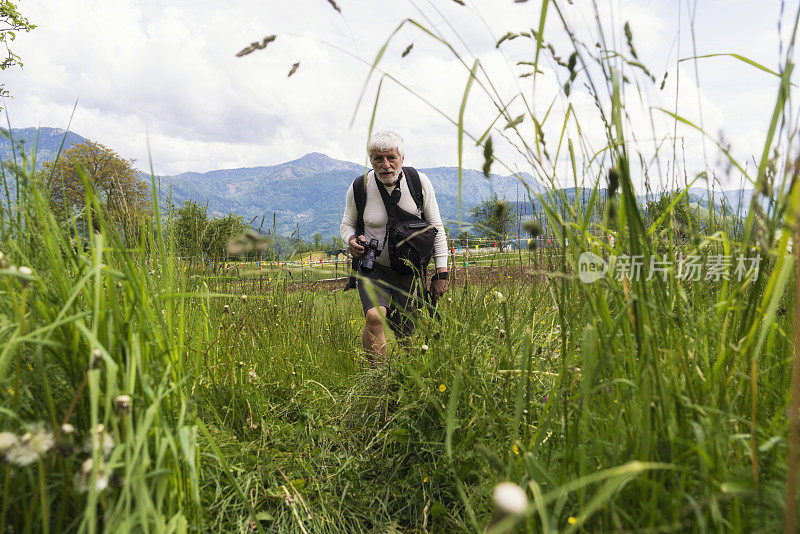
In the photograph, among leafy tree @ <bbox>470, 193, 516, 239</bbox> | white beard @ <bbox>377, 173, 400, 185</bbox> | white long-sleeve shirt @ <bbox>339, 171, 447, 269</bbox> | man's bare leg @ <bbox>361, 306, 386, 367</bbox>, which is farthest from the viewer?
white long-sleeve shirt @ <bbox>339, 171, 447, 269</bbox>

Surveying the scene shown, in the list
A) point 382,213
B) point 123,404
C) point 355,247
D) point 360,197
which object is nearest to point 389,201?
point 382,213

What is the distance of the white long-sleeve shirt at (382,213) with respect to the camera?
3113 mm

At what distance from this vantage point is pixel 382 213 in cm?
312

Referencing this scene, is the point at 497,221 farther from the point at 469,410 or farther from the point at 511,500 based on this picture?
the point at 511,500

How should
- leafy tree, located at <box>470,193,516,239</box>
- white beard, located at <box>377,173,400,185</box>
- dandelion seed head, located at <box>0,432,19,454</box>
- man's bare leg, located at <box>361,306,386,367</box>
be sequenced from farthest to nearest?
white beard, located at <box>377,173,400,185</box> < man's bare leg, located at <box>361,306,386,367</box> < leafy tree, located at <box>470,193,516,239</box> < dandelion seed head, located at <box>0,432,19,454</box>

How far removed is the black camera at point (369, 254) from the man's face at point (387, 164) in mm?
438

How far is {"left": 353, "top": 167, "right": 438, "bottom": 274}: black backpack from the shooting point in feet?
9.56

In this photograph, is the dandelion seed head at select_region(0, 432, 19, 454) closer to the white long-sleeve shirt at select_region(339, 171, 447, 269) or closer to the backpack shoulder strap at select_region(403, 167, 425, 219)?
the white long-sleeve shirt at select_region(339, 171, 447, 269)

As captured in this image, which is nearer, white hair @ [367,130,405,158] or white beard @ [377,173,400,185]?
white hair @ [367,130,405,158]

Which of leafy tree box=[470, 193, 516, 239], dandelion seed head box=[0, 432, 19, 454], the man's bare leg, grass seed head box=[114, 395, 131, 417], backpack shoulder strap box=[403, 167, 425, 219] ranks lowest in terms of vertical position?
the man's bare leg

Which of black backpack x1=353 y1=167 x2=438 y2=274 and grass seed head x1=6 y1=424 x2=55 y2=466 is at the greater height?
black backpack x1=353 y1=167 x2=438 y2=274

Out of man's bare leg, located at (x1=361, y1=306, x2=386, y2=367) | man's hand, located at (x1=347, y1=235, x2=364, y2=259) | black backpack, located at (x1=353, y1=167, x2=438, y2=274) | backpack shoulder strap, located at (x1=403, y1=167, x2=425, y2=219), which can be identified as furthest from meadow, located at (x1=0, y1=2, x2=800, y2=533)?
backpack shoulder strap, located at (x1=403, y1=167, x2=425, y2=219)

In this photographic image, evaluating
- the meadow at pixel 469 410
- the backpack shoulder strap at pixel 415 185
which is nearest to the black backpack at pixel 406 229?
the backpack shoulder strap at pixel 415 185

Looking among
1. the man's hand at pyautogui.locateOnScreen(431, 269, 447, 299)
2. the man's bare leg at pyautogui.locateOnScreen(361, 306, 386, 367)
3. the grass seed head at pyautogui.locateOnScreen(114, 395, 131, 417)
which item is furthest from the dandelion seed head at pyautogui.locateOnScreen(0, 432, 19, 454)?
the man's hand at pyautogui.locateOnScreen(431, 269, 447, 299)
